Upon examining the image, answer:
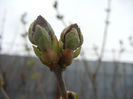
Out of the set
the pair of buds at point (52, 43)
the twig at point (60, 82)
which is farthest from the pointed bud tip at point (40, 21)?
the twig at point (60, 82)

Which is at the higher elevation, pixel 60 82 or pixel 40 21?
pixel 40 21

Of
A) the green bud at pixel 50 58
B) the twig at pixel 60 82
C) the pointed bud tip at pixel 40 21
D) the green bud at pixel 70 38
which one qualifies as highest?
the pointed bud tip at pixel 40 21

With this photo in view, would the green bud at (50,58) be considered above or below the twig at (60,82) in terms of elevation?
above

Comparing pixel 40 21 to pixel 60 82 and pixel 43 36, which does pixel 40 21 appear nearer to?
pixel 43 36

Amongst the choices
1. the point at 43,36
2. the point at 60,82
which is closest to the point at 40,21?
the point at 43,36

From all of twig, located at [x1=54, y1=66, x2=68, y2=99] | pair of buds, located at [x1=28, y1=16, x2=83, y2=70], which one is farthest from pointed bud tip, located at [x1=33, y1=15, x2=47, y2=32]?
twig, located at [x1=54, y1=66, x2=68, y2=99]

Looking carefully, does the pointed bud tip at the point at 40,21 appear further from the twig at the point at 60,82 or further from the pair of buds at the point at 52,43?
the twig at the point at 60,82

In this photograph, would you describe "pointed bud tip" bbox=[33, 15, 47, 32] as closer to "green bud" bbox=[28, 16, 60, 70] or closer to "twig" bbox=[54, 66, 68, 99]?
"green bud" bbox=[28, 16, 60, 70]
